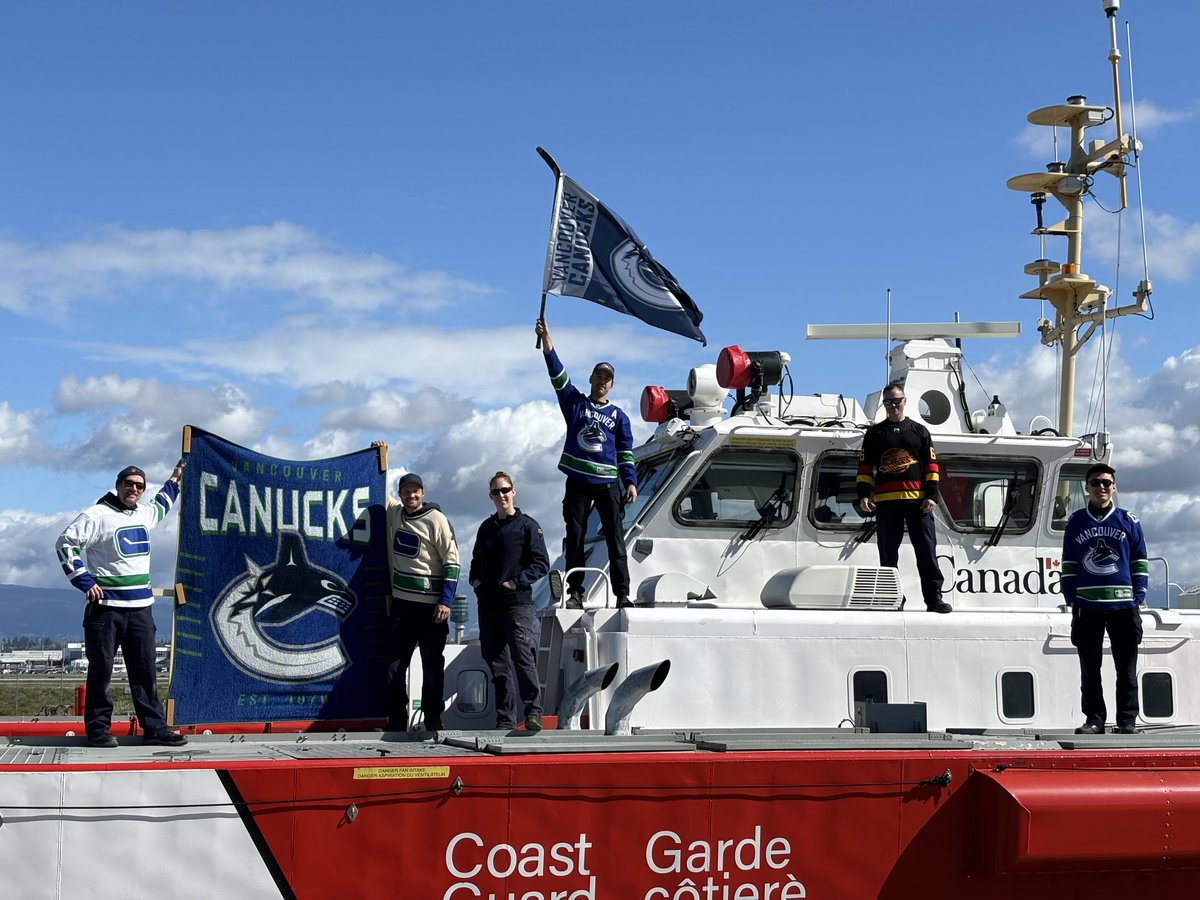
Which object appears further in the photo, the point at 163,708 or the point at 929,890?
the point at 163,708

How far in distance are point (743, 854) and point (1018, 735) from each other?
2.13 m

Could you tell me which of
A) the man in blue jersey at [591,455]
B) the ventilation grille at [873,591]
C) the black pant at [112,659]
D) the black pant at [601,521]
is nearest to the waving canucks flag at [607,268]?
the man in blue jersey at [591,455]

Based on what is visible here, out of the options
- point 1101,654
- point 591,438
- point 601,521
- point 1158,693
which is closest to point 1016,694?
point 1101,654

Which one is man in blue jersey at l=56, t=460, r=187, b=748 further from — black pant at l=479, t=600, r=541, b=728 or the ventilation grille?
the ventilation grille

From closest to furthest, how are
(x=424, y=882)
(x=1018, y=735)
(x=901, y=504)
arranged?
A: (x=424, y=882)
(x=1018, y=735)
(x=901, y=504)

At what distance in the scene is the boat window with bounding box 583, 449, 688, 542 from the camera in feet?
33.7

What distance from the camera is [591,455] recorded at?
957 centimetres

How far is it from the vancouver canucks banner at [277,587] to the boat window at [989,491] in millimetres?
4479

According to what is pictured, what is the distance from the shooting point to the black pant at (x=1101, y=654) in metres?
8.70

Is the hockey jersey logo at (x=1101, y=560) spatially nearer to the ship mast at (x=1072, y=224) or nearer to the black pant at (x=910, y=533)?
the black pant at (x=910, y=533)

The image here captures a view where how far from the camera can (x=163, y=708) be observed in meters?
8.88

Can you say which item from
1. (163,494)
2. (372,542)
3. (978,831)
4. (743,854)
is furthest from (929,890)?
(163,494)

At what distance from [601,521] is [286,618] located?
7.69 ft

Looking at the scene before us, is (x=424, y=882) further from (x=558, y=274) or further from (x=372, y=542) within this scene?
(x=558, y=274)
